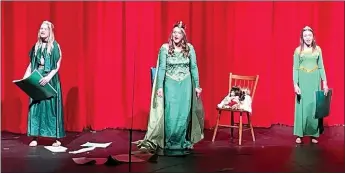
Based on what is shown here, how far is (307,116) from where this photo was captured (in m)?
5.38

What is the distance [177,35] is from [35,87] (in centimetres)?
124

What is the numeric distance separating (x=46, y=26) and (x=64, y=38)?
97cm

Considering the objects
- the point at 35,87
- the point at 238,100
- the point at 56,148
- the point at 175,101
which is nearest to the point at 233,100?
the point at 238,100

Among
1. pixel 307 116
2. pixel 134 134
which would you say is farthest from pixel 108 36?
pixel 307 116

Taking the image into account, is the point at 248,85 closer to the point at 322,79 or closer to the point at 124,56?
the point at 322,79

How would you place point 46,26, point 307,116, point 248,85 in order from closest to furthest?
point 46,26 < point 307,116 < point 248,85

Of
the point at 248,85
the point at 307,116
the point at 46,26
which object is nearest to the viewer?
the point at 46,26

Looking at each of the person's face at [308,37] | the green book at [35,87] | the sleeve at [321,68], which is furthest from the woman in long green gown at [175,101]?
the sleeve at [321,68]

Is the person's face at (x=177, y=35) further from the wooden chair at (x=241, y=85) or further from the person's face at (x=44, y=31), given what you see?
the person's face at (x=44, y=31)

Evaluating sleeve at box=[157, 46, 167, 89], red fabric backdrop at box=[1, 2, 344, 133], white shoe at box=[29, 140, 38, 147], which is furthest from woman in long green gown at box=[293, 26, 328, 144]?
white shoe at box=[29, 140, 38, 147]

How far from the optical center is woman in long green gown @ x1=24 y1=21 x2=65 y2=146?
5012 mm

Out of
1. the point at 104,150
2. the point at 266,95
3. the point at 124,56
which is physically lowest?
the point at 104,150

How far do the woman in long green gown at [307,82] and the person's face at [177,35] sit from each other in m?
1.07

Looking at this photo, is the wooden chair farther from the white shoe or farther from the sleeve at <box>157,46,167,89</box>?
the white shoe
